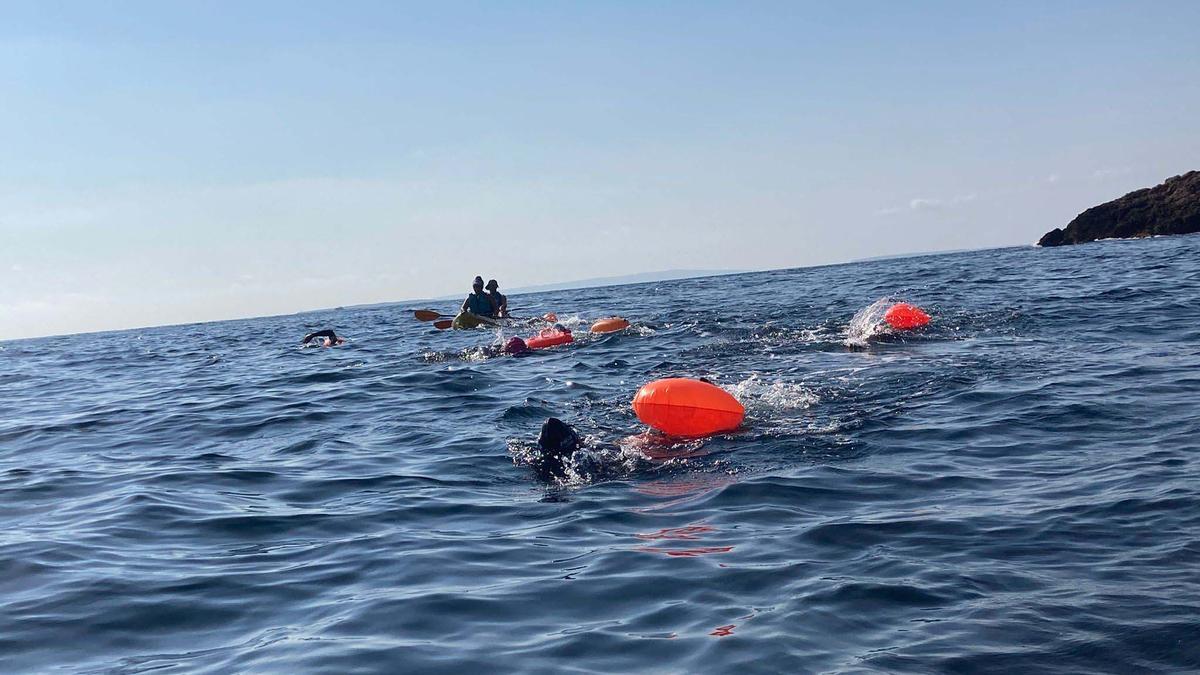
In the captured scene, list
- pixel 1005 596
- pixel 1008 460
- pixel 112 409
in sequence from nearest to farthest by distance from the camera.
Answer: pixel 1005 596, pixel 1008 460, pixel 112 409

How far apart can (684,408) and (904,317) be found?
8.55 meters

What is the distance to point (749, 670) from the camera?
13.8ft

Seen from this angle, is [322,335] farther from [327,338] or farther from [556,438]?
[556,438]

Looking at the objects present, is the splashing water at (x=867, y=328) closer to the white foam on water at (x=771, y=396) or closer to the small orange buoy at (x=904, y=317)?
the small orange buoy at (x=904, y=317)

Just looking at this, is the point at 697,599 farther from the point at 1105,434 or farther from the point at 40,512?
the point at 40,512

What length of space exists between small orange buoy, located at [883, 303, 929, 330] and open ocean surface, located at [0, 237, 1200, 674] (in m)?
2.36

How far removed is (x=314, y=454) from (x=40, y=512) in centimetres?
280

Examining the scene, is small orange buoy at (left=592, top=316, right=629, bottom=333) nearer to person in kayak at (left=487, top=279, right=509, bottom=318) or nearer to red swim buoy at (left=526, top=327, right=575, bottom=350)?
red swim buoy at (left=526, top=327, right=575, bottom=350)

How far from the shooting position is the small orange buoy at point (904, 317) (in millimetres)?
16641

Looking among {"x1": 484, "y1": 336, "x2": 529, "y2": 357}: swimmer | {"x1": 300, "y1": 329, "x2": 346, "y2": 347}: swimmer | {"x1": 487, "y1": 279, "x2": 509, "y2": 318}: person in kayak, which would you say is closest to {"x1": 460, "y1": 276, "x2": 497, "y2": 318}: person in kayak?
{"x1": 487, "y1": 279, "x2": 509, "y2": 318}: person in kayak

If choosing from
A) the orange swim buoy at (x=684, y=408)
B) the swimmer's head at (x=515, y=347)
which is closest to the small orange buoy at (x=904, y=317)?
the swimmer's head at (x=515, y=347)

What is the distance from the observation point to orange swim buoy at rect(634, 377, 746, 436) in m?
9.58

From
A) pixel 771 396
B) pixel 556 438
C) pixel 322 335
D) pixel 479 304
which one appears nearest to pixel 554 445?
pixel 556 438

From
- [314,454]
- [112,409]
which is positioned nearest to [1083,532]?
[314,454]
